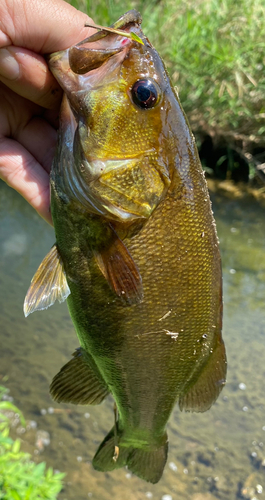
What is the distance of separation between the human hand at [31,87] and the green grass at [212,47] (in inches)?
212

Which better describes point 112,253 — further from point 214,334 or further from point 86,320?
point 214,334

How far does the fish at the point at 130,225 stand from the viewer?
1.42m

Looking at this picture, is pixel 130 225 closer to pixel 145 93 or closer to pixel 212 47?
pixel 145 93

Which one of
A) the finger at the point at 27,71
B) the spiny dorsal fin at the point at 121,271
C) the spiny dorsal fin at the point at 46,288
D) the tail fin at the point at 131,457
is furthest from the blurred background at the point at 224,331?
the finger at the point at 27,71

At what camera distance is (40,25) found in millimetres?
1658

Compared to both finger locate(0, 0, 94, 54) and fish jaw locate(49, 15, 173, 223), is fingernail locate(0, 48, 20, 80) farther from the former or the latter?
fish jaw locate(49, 15, 173, 223)

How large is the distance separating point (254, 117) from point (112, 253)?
271 inches

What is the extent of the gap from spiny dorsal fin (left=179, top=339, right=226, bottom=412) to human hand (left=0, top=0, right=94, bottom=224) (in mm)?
1034

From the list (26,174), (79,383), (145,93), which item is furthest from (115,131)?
(79,383)

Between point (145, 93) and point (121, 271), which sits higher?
point (145, 93)

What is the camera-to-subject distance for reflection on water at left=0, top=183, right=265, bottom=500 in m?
3.43

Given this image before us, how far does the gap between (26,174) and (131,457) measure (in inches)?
59.8

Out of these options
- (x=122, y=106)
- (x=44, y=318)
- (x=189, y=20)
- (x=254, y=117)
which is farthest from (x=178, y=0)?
(x=122, y=106)

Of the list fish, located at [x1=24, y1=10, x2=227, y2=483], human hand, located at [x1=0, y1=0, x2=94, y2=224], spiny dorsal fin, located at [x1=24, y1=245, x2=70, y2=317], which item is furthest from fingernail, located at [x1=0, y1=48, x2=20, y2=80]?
spiny dorsal fin, located at [x1=24, y1=245, x2=70, y2=317]
